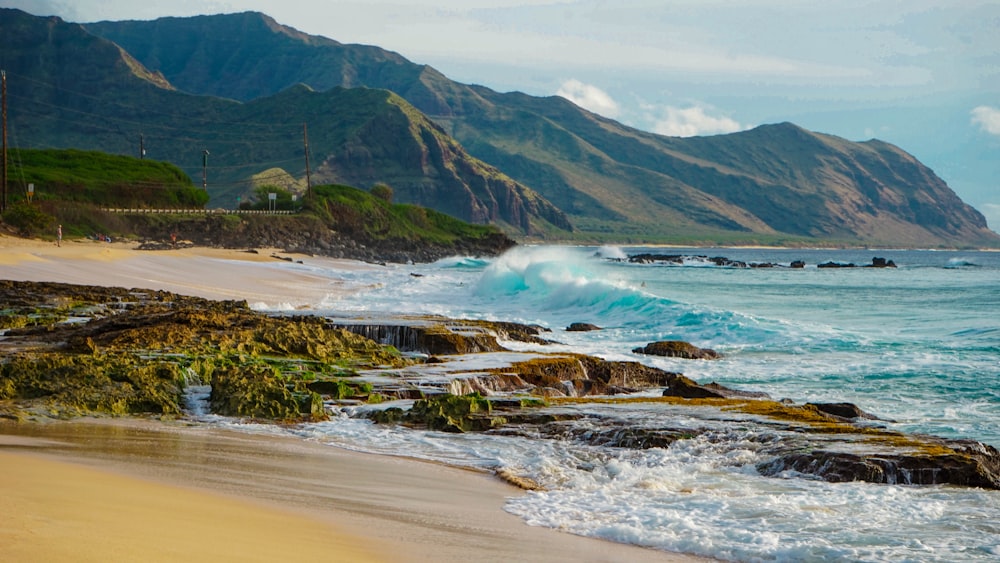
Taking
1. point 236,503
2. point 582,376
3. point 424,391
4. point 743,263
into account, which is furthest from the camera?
point 743,263

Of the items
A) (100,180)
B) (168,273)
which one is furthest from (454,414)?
(100,180)

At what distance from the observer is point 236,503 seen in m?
8.07

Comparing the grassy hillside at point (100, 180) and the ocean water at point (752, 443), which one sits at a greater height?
the grassy hillside at point (100, 180)

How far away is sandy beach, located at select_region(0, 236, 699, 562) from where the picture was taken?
6.28 meters

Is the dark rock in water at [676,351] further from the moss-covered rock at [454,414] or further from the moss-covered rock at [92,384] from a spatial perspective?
the moss-covered rock at [92,384]

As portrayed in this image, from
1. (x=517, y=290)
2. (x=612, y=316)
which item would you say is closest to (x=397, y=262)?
(x=517, y=290)

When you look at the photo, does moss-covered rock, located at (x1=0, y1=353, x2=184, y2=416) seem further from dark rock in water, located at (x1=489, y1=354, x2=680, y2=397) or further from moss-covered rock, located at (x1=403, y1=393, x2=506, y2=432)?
dark rock in water, located at (x1=489, y1=354, x2=680, y2=397)

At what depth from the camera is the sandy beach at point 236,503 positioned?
628cm

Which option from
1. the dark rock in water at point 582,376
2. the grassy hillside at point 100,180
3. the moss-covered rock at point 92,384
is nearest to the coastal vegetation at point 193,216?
the grassy hillside at point 100,180

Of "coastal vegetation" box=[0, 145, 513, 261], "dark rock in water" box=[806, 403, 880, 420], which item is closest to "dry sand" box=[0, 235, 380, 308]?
"coastal vegetation" box=[0, 145, 513, 261]

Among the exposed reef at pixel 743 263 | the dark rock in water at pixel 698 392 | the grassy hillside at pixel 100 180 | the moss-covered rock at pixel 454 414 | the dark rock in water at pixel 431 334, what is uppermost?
the grassy hillside at pixel 100 180

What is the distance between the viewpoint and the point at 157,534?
6.45m

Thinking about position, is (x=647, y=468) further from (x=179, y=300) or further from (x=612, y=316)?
(x=612, y=316)

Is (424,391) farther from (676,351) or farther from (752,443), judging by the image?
(676,351)
